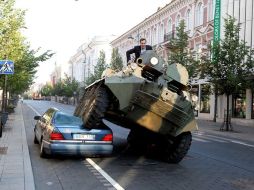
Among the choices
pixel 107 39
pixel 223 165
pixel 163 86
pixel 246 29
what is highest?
pixel 107 39

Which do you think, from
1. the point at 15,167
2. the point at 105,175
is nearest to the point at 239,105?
the point at 105,175

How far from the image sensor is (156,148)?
1475 cm

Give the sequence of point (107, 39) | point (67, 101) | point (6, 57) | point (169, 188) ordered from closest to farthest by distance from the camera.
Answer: point (169, 188), point (6, 57), point (107, 39), point (67, 101)

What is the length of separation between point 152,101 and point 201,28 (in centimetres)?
3219

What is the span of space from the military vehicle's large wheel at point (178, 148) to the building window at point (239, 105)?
78.9 ft

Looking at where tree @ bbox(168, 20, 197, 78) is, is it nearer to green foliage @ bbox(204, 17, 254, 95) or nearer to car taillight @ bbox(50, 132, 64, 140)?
green foliage @ bbox(204, 17, 254, 95)

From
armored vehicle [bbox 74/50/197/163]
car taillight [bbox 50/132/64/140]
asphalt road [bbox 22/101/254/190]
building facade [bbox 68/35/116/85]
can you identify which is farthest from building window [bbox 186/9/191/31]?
building facade [bbox 68/35/116/85]

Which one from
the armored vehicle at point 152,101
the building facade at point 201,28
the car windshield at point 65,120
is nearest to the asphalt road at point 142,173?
the armored vehicle at point 152,101

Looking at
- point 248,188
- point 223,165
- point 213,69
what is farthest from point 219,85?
point 248,188

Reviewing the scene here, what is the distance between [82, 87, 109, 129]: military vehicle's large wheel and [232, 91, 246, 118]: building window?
24.9 meters

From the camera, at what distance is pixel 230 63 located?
28578 millimetres

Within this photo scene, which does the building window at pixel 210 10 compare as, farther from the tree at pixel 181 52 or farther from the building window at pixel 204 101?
the building window at pixel 204 101

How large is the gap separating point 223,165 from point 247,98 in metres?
24.0

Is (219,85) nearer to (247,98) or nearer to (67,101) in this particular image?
(247,98)
